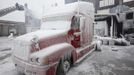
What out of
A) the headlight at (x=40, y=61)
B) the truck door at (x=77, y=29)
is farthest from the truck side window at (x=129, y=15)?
the headlight at (x=40, y=61)

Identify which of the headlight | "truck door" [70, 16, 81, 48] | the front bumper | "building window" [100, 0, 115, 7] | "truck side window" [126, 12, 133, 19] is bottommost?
the front bumper

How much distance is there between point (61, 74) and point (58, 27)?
1944mm

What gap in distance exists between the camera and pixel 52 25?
5227mm

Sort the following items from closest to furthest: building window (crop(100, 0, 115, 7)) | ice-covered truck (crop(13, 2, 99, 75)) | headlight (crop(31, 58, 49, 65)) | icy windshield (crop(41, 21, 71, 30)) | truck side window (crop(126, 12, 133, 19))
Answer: headlight (crop(31, 58, 49, 65)), ice-covered truck (crop(13, 2, 99, 75)), icy windshield (crop(41, 21, 71, 30)), truck side window (crop(126, 12, 133, 19)), building window (crop(100, 0, 115, 7))

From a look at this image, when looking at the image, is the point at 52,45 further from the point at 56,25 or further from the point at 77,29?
the point at 77,29

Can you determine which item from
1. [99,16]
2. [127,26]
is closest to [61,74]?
[127,26]

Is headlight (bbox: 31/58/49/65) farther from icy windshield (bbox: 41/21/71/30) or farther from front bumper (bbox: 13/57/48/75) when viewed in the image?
icy windshield (bbox: 41/21/71/30)

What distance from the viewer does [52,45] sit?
3947mm

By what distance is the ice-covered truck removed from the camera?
10.8 feet

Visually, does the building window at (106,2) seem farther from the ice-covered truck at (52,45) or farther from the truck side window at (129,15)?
the ice-covered truck at (52,45)

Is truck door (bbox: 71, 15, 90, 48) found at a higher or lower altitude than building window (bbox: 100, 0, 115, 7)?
lower

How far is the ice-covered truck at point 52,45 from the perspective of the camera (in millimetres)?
3307

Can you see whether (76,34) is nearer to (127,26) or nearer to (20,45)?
(20,45)

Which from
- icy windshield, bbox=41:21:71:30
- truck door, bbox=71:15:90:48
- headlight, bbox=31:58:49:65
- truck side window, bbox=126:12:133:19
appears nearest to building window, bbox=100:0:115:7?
truck side window, bbox=126:12:133:19
